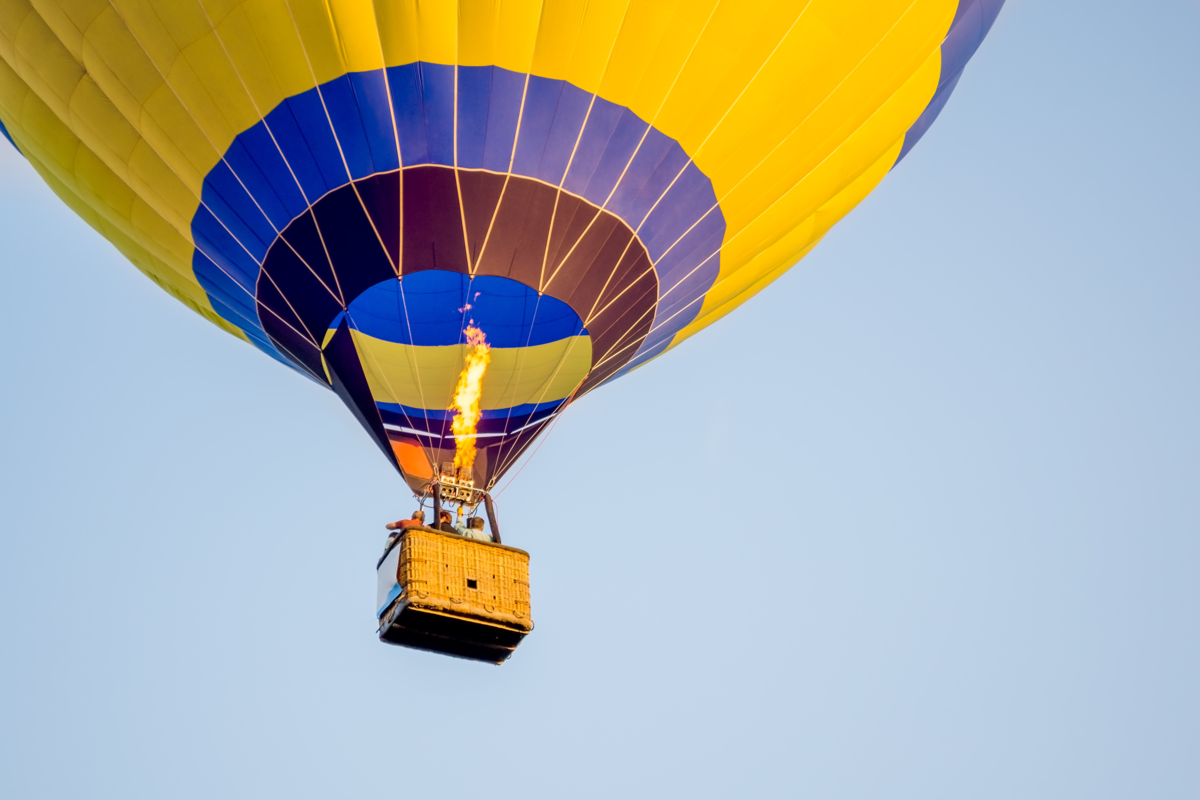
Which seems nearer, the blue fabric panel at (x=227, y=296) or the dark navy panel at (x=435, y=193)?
the dark navy panel at (x=435, y=193)

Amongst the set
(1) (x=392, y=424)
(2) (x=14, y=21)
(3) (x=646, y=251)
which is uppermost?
(2) (x=14, y=21)

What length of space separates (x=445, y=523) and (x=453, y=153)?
1.80 m

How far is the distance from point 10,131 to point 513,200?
10.9 ft

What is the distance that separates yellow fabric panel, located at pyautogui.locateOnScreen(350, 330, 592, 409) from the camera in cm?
732

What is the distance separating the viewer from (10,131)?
820 centimetres

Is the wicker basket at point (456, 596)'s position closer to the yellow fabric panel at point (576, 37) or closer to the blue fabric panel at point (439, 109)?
the blue fabric panel at point (439, 109)

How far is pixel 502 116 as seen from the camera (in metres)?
6.73

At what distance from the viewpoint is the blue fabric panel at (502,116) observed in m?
6.68

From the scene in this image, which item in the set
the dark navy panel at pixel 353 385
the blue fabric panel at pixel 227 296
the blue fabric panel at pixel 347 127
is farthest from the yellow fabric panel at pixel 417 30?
the blue fabric panel at pixel 227 296

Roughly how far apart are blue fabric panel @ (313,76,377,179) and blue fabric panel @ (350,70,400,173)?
0.8 inches


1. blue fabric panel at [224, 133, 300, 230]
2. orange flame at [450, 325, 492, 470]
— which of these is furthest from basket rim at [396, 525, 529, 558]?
blue fabric panel at [224, 133, 300, 230]

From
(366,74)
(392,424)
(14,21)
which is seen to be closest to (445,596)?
(392,424)

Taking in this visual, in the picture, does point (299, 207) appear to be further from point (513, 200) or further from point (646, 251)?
point (646, 251)

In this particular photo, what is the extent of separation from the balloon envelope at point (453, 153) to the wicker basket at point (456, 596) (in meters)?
1.01
